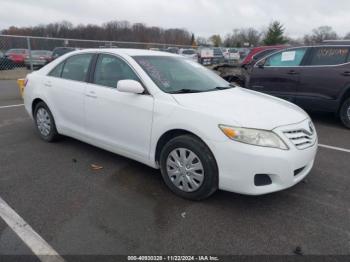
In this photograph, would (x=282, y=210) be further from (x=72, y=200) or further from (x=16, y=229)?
(x=16, y=229)

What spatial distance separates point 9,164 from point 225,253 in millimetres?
3163

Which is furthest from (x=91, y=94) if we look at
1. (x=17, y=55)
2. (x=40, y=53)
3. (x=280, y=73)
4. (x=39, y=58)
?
(x=17, y=55)

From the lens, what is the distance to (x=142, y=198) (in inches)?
126

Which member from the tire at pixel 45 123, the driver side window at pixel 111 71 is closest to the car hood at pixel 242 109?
the driver side window at pixel 111 71

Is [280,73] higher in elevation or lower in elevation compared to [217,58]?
higher

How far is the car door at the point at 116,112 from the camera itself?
3398 mm

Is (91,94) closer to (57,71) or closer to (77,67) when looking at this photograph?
(77,67)

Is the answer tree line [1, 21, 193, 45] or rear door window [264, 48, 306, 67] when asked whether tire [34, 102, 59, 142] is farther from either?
tree line [1, 21, 193, 45]

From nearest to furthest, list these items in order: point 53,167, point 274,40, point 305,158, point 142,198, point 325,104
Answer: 1. point 305,158
2. point 142,198
3. point 53,167
4. point 325,104
5. point 274,40

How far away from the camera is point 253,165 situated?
8.87 feet

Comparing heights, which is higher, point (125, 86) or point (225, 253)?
point (125, 86)

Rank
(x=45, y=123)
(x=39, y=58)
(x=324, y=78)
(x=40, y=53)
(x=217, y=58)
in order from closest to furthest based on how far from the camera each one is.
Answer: (x=45, y=123) < (x=324, y=78) < (x=39, y=58) < (x=40, y=53) < (x=217, y=58)

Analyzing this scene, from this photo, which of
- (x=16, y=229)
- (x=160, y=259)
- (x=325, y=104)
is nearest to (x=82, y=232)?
(x=16, y=229)

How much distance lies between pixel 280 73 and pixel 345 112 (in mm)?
1661
